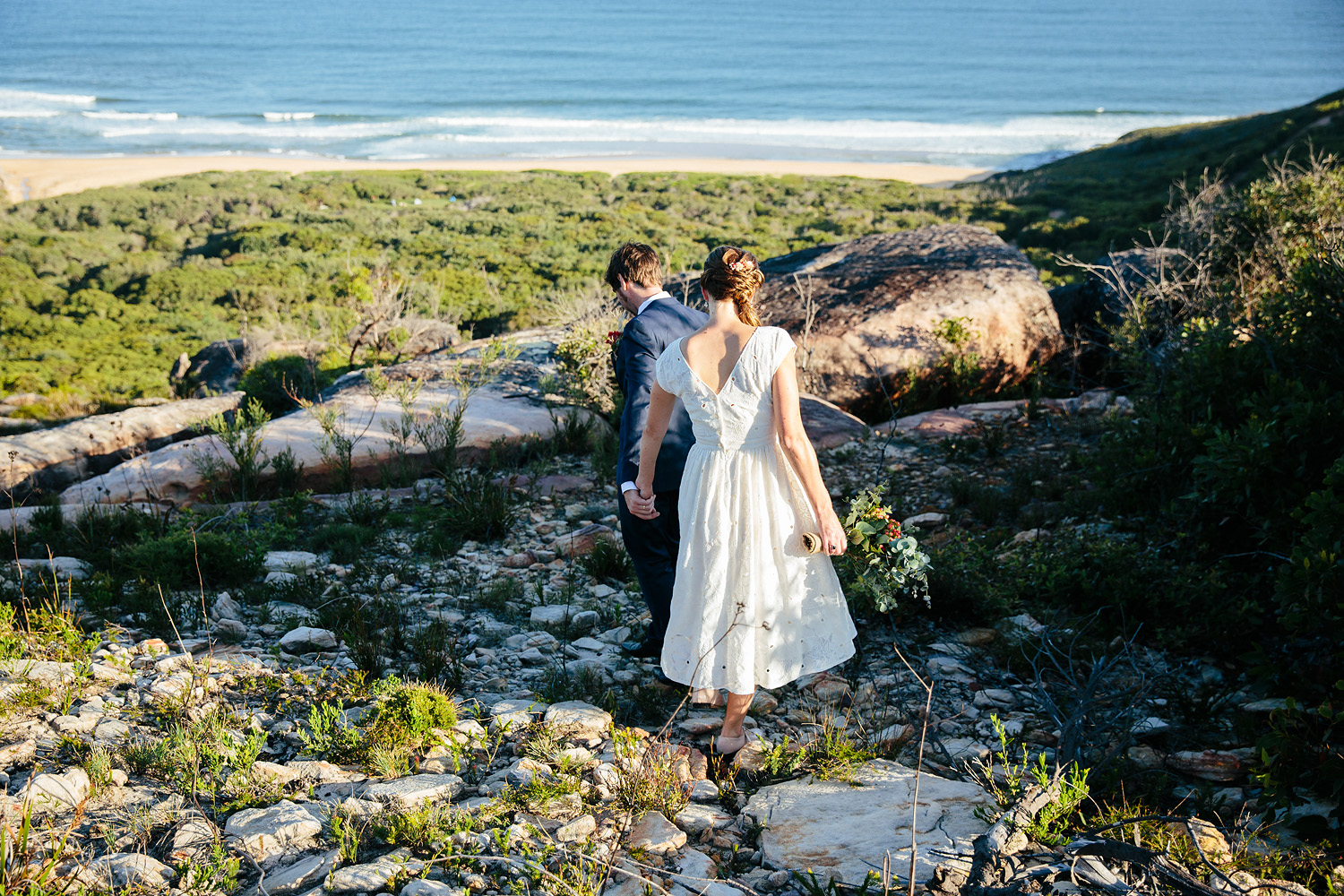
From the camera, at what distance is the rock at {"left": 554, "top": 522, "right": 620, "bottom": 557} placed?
A: 539 centimetres

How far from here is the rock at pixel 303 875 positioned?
2.41 metres

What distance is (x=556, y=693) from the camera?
362 centimetres

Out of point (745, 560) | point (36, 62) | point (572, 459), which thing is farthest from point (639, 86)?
point (745, 560)

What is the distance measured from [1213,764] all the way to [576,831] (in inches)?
92.2

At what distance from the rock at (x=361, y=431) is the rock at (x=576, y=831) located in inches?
180

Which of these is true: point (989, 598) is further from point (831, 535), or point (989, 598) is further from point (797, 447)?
point (797, 447)

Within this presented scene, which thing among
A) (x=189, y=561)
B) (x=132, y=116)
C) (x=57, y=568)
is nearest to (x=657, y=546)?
(x=189, y=561)

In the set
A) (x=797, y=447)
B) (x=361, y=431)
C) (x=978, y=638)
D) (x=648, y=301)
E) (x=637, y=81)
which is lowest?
(x=978, y=638)

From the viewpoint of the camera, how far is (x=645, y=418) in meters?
3.47

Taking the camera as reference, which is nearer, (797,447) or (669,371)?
(797,447)

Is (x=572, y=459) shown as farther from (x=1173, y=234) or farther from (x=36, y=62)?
(x=36, y=62)

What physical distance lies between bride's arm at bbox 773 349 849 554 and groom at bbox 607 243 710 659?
25.0 inches

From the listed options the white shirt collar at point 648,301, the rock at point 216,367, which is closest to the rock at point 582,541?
the white shirt collar at point 648,301

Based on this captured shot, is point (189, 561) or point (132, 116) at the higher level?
point (132, 116)
